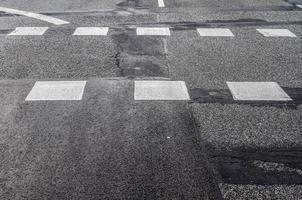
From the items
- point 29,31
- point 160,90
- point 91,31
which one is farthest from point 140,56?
point 29,31

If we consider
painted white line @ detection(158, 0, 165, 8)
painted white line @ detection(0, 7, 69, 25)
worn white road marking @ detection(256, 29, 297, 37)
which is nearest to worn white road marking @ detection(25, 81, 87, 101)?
painted white line @ detection(0, 7, 69, 25)

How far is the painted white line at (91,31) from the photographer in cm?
963

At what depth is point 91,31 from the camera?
9773 mm

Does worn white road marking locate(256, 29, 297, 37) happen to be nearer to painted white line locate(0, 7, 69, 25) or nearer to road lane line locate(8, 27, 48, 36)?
painted white line locate(0, 7, 69, 25)

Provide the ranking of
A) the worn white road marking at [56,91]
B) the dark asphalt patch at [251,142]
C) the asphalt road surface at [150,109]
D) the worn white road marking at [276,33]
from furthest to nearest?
the worn white road marking at [276,33], the worn white road marking at [56,91], the dark asphalt patch at [251,142], the asphalt road surface at [150,109]

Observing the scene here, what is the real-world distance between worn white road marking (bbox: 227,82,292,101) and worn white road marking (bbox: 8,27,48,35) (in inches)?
196

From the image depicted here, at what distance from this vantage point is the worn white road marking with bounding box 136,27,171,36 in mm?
9650

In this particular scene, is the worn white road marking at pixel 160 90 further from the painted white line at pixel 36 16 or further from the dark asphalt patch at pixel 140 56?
the painted white line at pixel 36 16

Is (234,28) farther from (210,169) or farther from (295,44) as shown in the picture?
(210,169)

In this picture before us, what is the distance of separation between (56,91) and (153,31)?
13.0 feet

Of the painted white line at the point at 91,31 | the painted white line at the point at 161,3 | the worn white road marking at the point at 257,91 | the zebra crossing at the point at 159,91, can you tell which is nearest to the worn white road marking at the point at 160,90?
the zebra crossing at the point at 159,91

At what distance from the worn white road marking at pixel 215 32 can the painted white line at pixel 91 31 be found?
2226 millimetres

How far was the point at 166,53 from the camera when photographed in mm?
8328

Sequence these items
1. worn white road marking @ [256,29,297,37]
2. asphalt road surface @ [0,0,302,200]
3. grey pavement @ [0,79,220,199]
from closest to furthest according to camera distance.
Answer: grey pavement @ [0,79,220,199], asphalt road surface @ [0,0,302,200], worn white road marking @ [256,29,297,37]
